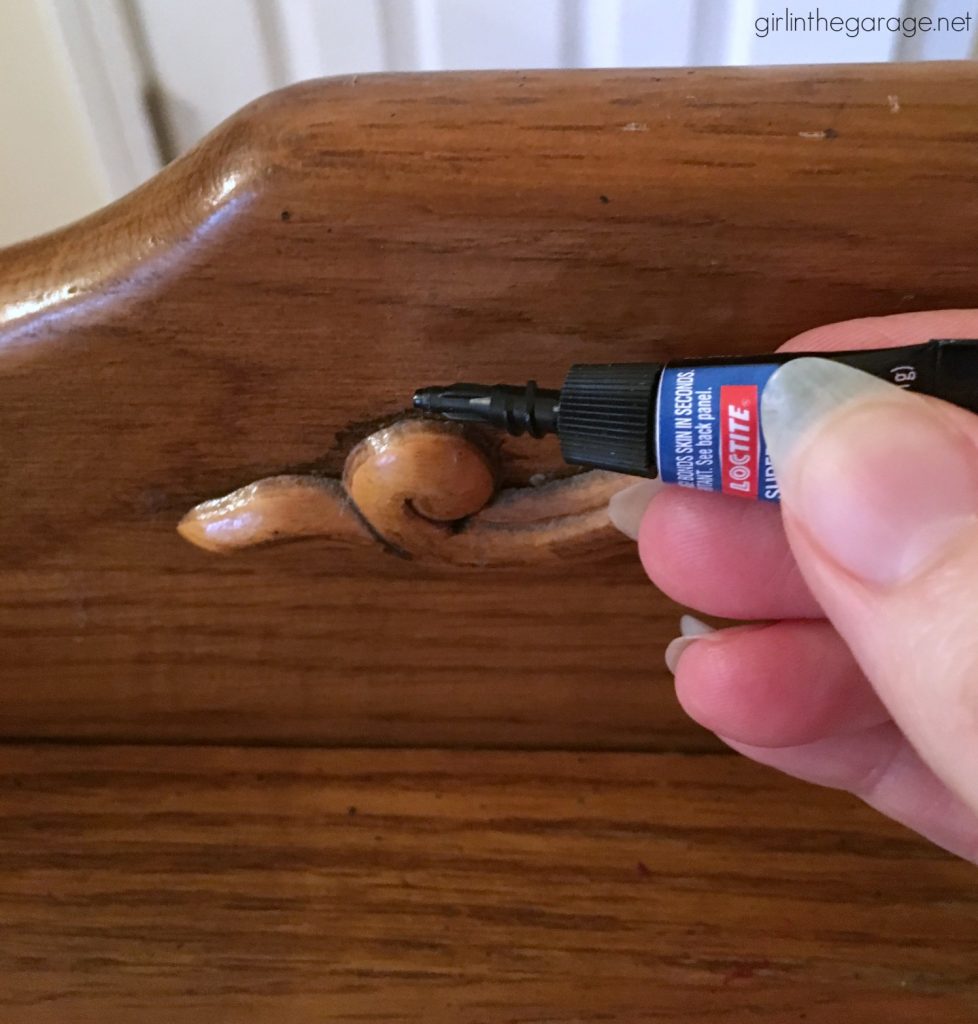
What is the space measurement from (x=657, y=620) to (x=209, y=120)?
0.36m

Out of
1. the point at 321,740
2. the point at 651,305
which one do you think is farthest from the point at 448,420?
the point at 321,740

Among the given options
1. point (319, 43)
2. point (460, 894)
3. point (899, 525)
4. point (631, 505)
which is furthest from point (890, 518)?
point (319, 43)

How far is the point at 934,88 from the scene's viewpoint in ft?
0.78

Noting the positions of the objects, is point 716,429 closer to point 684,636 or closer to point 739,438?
point 739,438

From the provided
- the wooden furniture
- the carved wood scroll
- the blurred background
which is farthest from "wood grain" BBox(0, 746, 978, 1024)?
the blurred background

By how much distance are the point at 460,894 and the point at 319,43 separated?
394mm

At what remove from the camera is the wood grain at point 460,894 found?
33 centimetres

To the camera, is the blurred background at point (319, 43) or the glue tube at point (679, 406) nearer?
the glue tube at point (679, 406)

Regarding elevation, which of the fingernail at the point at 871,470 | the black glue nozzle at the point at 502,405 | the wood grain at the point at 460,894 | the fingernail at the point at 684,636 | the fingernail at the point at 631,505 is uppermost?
the fingernail at the point at 871,470

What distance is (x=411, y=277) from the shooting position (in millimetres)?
255

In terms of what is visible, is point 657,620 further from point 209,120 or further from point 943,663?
point 209,120

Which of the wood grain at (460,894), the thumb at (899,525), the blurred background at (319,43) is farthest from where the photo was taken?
the blurred background at (319,43)

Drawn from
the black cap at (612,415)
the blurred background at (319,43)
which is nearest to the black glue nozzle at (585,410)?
the black cap at (612,415)

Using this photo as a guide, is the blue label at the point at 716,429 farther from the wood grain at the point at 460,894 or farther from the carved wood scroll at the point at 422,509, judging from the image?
the wood grain at the point at 460,894
